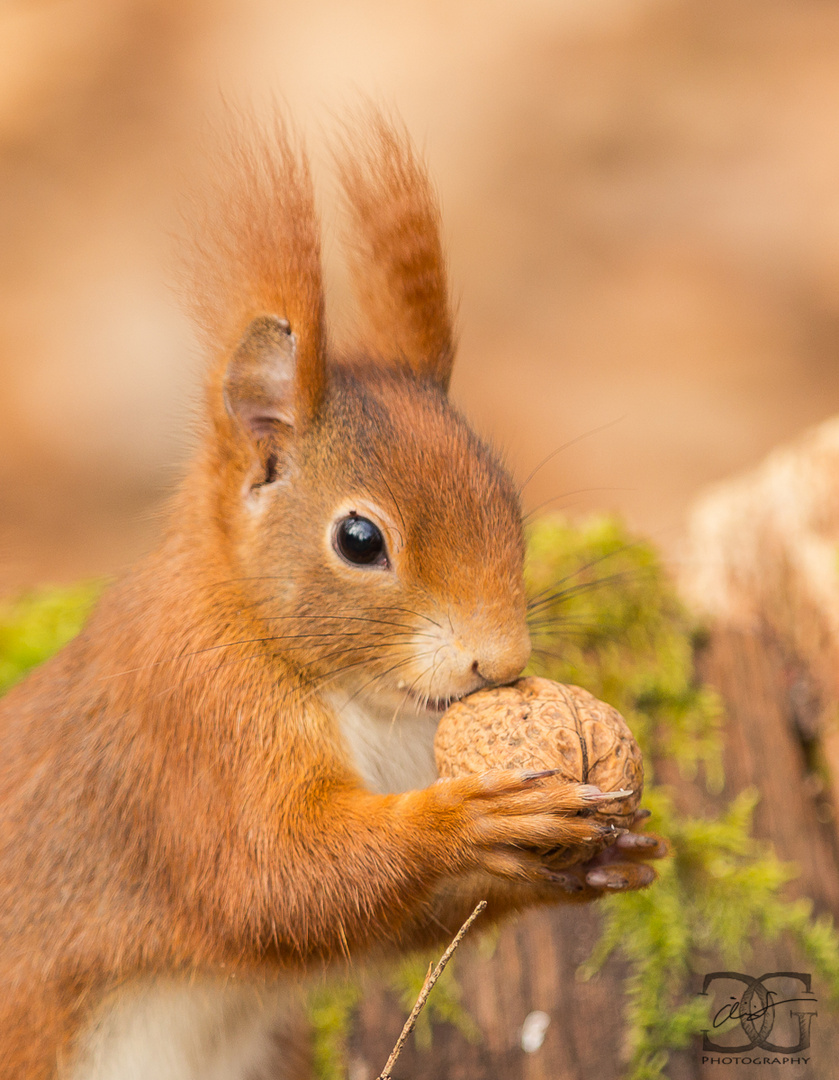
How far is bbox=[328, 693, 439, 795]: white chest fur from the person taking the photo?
1.61 metres

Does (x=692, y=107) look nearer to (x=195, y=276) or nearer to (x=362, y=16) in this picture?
(x=362, y=16)

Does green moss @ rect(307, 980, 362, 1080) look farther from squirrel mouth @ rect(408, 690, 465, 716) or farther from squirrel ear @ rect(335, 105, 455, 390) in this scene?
squirrel ear @ rect(335, 105, 455, 390)

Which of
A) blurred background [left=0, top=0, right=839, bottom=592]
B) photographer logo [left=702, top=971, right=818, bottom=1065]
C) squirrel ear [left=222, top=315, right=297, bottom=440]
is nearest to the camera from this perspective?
squirrel ear [left=222, top=315, right=297, bottom=440]

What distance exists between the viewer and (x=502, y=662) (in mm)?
1464

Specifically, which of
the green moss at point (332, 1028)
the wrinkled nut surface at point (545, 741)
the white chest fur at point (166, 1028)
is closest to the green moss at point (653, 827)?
the green moss at point (332, 1028)

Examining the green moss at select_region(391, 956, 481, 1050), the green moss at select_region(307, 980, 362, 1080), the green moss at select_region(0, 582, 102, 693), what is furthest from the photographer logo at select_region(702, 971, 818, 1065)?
the green moss at select_region(0, 582, 102, 693)

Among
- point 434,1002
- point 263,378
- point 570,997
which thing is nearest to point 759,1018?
point 570,997

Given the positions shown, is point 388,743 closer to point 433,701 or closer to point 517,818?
point 433,701

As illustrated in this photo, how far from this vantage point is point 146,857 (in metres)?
1.71

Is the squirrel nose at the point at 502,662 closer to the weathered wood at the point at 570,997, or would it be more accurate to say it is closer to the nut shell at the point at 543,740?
the nut shell at the point at 543,740

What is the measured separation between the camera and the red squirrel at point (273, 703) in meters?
1.49

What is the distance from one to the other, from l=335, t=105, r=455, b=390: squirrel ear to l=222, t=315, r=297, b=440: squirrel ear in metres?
0.29

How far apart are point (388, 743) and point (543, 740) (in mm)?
334

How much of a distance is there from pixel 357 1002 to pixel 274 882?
0.84 m
